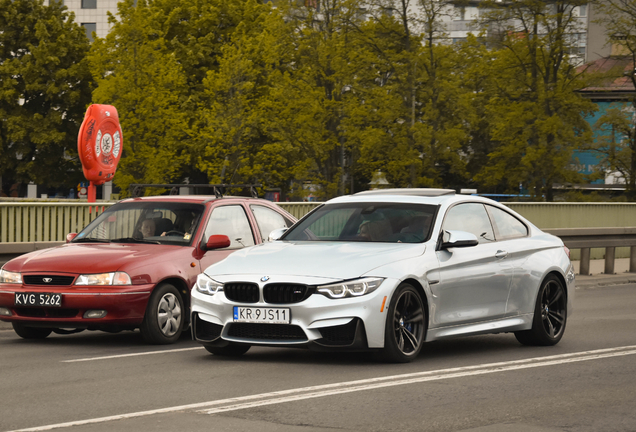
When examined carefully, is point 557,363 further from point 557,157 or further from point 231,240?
point 557,157

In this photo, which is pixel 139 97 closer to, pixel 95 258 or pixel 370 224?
pixel 95 258

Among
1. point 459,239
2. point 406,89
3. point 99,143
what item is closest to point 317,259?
point 459,239

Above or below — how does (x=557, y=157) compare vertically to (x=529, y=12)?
below

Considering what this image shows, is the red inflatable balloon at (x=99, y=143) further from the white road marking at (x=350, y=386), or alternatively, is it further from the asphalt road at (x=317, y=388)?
the white road marking at (x=350, y=386)

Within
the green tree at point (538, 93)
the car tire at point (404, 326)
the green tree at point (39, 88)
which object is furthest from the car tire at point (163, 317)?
the green tree at point (39, 88)

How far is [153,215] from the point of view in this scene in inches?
457

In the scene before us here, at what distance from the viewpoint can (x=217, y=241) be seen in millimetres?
11008

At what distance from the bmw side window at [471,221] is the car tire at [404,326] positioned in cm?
107

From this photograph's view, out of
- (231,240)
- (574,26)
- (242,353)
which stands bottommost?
(242,353)

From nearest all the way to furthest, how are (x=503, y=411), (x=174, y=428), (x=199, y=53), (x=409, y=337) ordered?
(x=174, y=428)
(x=503, y=411)
(x=409, y=337)
(x=199, y=53)

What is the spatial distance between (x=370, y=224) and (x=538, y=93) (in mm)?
28803

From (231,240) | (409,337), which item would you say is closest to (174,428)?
(409,337)

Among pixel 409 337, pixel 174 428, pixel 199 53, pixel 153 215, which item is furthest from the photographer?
pixel 199 53

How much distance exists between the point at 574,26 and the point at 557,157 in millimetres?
4506
